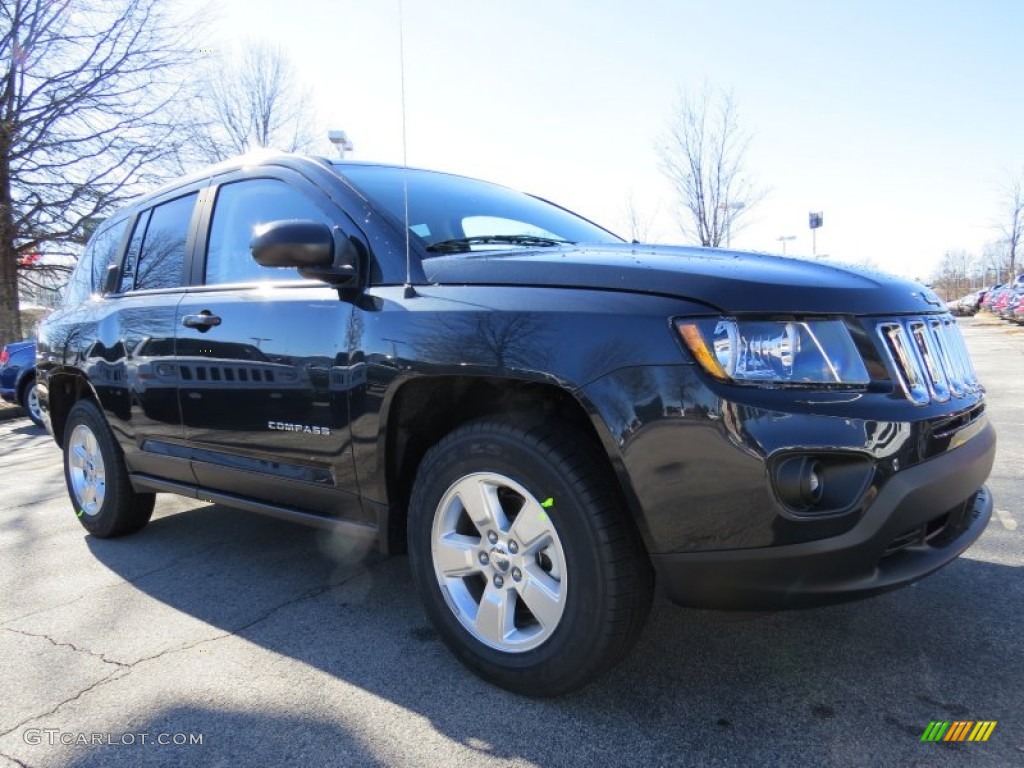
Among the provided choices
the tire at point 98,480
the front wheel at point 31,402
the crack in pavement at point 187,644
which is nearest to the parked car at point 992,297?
the front wheel at point 31,402

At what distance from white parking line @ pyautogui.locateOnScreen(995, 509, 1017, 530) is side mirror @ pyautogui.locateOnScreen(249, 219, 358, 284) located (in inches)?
128

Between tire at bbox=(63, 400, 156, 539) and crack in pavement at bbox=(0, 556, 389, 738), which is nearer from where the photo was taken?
crack in pavement at bbox=(0, 556, 389, 738)

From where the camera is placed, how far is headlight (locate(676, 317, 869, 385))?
5.71 ft

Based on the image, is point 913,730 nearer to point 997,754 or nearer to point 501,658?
point 997,754

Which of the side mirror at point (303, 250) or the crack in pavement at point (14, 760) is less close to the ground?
the side mirror at point (303, 250)

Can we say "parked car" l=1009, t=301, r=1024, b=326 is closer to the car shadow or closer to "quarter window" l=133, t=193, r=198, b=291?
the car shadow

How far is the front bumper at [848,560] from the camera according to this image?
1689mm

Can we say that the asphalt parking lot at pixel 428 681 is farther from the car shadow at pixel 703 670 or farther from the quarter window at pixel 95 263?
the quarter window at pixel 95 263

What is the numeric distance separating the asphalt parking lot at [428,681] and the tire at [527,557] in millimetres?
166

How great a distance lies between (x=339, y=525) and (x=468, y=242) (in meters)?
1.16

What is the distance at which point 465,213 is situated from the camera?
2.97 m

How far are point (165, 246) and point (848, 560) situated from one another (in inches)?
134

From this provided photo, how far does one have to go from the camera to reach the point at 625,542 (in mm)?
1880

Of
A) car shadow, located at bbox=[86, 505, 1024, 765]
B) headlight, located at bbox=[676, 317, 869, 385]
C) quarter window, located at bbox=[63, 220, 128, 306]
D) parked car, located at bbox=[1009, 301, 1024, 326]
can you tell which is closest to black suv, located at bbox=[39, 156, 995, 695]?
headlight, located at bbox=[676, 317, 869, 385]
